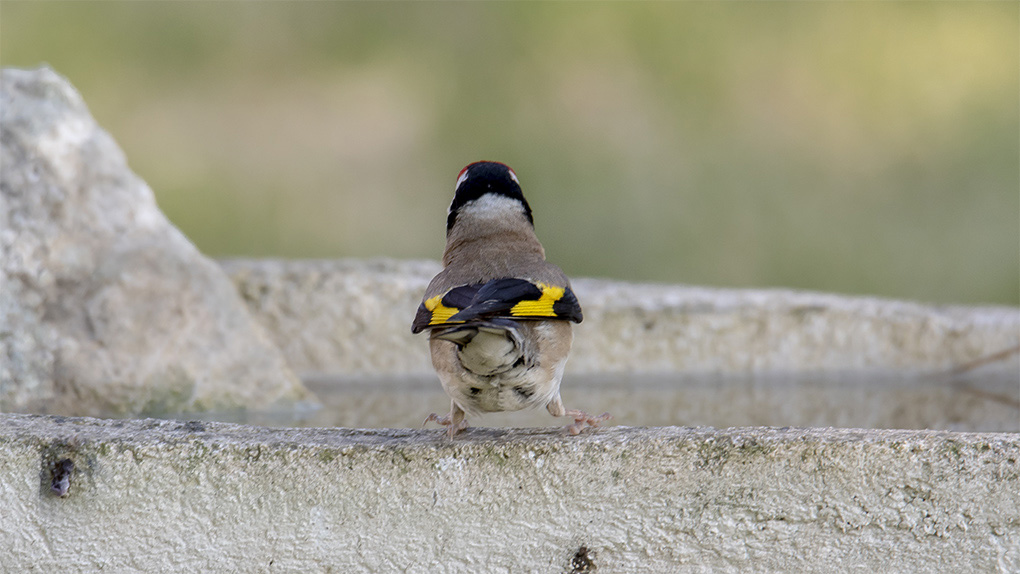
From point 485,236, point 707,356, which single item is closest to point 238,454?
point 485,236

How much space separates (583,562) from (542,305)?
0.52 metres

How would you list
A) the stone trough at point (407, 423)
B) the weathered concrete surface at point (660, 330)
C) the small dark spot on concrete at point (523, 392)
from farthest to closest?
the weathered concrete surface at point (660, 330) → the small dark spot on concrete at point (523, 392) → the stone trough at point (407, 423)

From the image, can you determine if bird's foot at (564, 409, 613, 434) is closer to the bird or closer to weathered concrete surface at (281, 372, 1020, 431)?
the bird

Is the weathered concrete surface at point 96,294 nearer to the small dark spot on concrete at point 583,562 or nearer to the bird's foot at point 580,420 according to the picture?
the bird's foot at point 580,420

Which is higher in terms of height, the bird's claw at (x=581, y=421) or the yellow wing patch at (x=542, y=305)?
the yellow wing patch at (x=542, y=305)

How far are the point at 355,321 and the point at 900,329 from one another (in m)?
2.38

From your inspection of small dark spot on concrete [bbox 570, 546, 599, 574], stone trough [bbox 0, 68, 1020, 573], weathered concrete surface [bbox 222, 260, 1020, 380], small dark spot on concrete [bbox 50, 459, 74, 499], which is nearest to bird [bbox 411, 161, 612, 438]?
stone trough [bbox 0, 68, 1020, 573]

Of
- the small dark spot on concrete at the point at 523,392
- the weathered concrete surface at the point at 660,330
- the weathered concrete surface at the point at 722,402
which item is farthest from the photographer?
the weathered concrete surface at the point at 660,330

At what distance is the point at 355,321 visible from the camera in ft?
15.0

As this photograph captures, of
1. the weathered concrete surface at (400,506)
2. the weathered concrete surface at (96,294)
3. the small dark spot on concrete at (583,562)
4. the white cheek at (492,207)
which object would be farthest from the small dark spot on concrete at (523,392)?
the weathered concrete surface at (96,294)

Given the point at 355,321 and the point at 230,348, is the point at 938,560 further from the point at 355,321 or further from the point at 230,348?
the point at 355,321

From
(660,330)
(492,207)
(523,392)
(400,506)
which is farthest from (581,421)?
(660,330)

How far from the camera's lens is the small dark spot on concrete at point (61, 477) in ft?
6.40

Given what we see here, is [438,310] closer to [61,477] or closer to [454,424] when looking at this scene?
[454,424]
